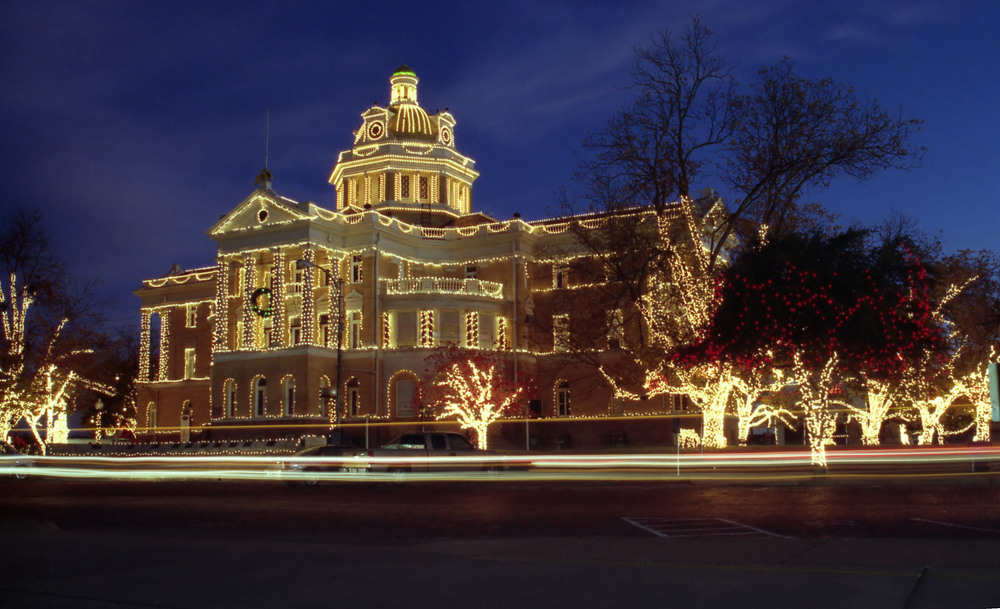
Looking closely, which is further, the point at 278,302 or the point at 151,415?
the point at 151,415

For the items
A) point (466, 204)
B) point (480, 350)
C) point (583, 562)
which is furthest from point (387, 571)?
point (466, 204)

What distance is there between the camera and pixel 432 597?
324 inches

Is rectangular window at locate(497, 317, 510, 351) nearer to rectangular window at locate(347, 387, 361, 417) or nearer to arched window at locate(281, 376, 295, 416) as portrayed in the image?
rectangular window at locate(347, 387, 361, 417)

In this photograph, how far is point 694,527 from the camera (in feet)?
45.4

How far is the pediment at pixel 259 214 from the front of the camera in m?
56.6

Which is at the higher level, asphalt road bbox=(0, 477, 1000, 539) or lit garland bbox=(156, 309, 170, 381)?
lit garland bbox=(156, 309, 170, 381)

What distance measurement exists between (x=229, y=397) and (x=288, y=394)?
4.96m

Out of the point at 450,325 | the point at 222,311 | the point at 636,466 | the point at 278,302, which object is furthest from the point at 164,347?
the point at 636,466

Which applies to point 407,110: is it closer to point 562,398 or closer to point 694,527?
point 562,398

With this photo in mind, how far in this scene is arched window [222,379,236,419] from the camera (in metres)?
57.4

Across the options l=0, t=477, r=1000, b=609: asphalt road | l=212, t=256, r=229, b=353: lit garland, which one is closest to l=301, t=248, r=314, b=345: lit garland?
l=212, t=256, r=229, b=353: lit garland

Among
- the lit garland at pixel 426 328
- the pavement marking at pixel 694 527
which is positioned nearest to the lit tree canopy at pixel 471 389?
the lit garland at pixel 426 328

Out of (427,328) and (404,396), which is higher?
(427,328)

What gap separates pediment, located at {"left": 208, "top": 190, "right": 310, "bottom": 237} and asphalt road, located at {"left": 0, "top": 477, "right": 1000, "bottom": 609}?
3757cm
